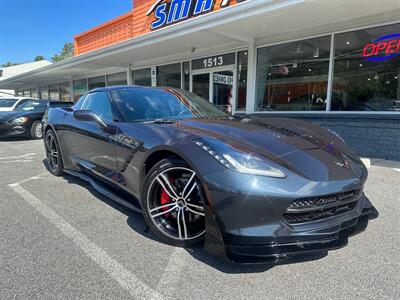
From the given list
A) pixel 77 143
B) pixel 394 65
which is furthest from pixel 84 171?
pixel 394 65

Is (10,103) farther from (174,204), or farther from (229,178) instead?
(229,178)

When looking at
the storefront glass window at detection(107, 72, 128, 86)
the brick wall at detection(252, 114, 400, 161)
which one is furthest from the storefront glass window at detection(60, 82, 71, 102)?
the brick wall at detection(252, 114, 400, 161)

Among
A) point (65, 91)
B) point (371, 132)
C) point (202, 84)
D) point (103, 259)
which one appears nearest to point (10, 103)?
point (202, 84)

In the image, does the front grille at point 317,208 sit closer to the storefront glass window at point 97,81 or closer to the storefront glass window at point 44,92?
the storefront glass window at point 97,81

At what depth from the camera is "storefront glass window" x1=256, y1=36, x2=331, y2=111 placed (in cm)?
707

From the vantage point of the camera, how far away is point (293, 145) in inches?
89.0

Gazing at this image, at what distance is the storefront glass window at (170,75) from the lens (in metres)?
11.2

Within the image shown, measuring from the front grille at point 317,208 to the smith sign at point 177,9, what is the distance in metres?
7.94

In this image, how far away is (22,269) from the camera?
82.0 inches

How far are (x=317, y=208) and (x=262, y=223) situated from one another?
1.30 feet

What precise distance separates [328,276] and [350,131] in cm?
522

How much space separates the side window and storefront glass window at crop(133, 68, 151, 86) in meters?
8.94

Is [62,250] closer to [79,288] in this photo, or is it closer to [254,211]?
[79,288]

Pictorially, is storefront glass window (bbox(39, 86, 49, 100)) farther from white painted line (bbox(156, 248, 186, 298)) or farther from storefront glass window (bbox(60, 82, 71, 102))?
white painted line (bbox(156, 248, 186, 298))
